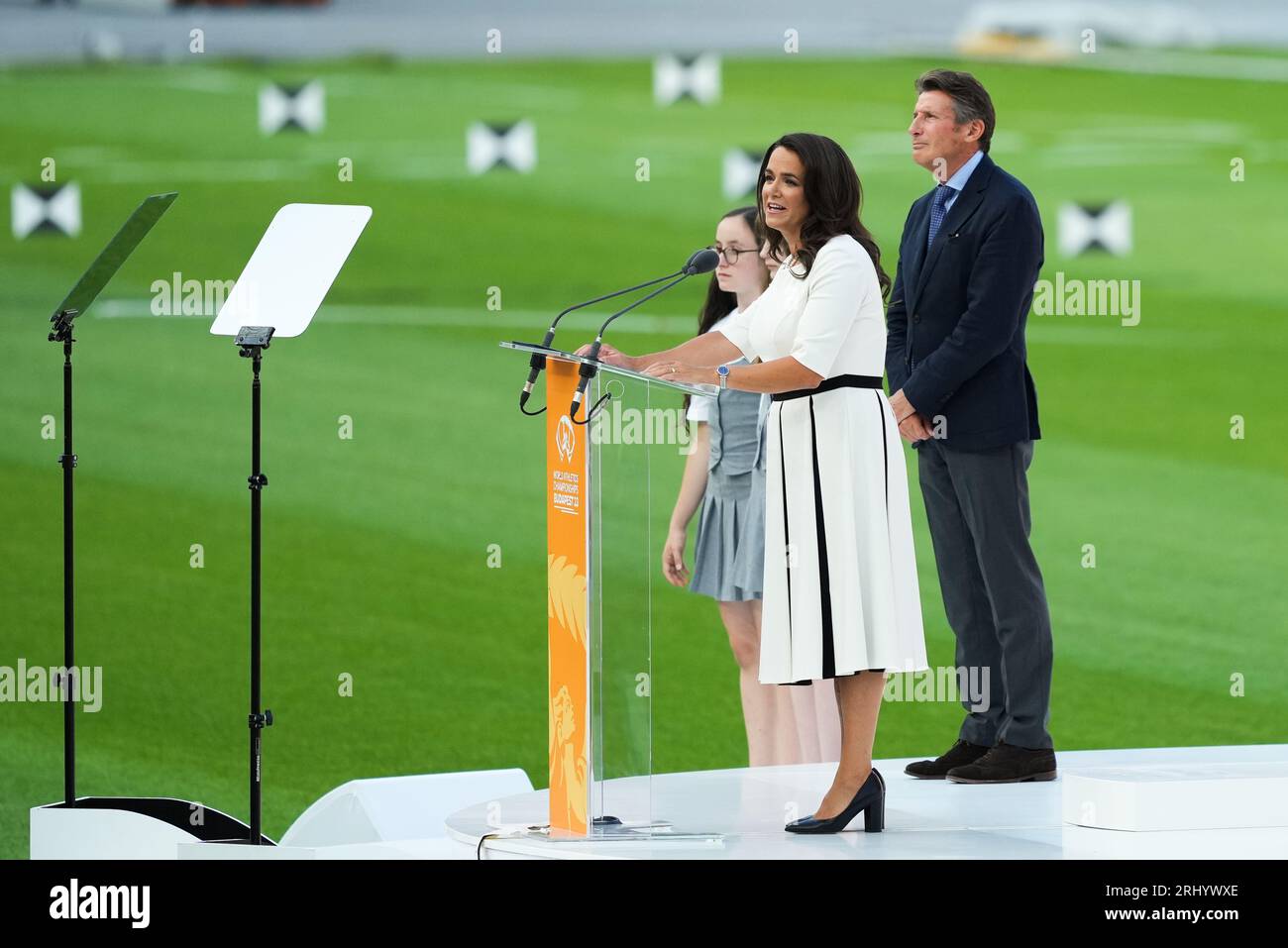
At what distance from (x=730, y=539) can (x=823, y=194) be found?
138 cm

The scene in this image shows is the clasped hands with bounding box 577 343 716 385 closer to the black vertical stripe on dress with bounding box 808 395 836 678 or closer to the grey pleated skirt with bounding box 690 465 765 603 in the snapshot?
the black vertical stripe on dress with bounding box 808 395 836 678

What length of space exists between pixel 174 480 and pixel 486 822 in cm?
595

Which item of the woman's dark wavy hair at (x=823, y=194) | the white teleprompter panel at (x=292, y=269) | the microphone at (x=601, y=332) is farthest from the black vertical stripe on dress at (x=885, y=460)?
the white teleprompter panel at (x=292, y=269)

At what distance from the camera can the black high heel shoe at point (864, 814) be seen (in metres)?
4.53

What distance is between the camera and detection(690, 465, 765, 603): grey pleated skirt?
5426mm

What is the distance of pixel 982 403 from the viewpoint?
5.09 meters

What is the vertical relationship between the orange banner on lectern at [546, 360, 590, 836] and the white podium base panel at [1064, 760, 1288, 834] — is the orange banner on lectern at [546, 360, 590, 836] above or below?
above

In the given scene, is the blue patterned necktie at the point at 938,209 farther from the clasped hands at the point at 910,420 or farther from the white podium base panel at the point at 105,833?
the white podium base panel at the point at 105,833

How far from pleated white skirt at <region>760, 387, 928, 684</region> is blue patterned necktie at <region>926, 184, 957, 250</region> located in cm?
86

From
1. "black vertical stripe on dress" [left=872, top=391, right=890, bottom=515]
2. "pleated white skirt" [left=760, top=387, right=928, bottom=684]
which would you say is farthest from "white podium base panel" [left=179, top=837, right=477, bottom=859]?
"black vertical stripe on dress" [left=872, top=391, right=890, bottom=515]

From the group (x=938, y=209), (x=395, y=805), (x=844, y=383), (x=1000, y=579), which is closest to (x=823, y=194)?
(x=844, y=383)

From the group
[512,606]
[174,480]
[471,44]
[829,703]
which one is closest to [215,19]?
[471,44]

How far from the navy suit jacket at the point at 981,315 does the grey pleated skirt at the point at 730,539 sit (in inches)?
22.0

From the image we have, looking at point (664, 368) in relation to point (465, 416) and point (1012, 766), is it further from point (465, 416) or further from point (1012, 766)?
point (465, 416)
